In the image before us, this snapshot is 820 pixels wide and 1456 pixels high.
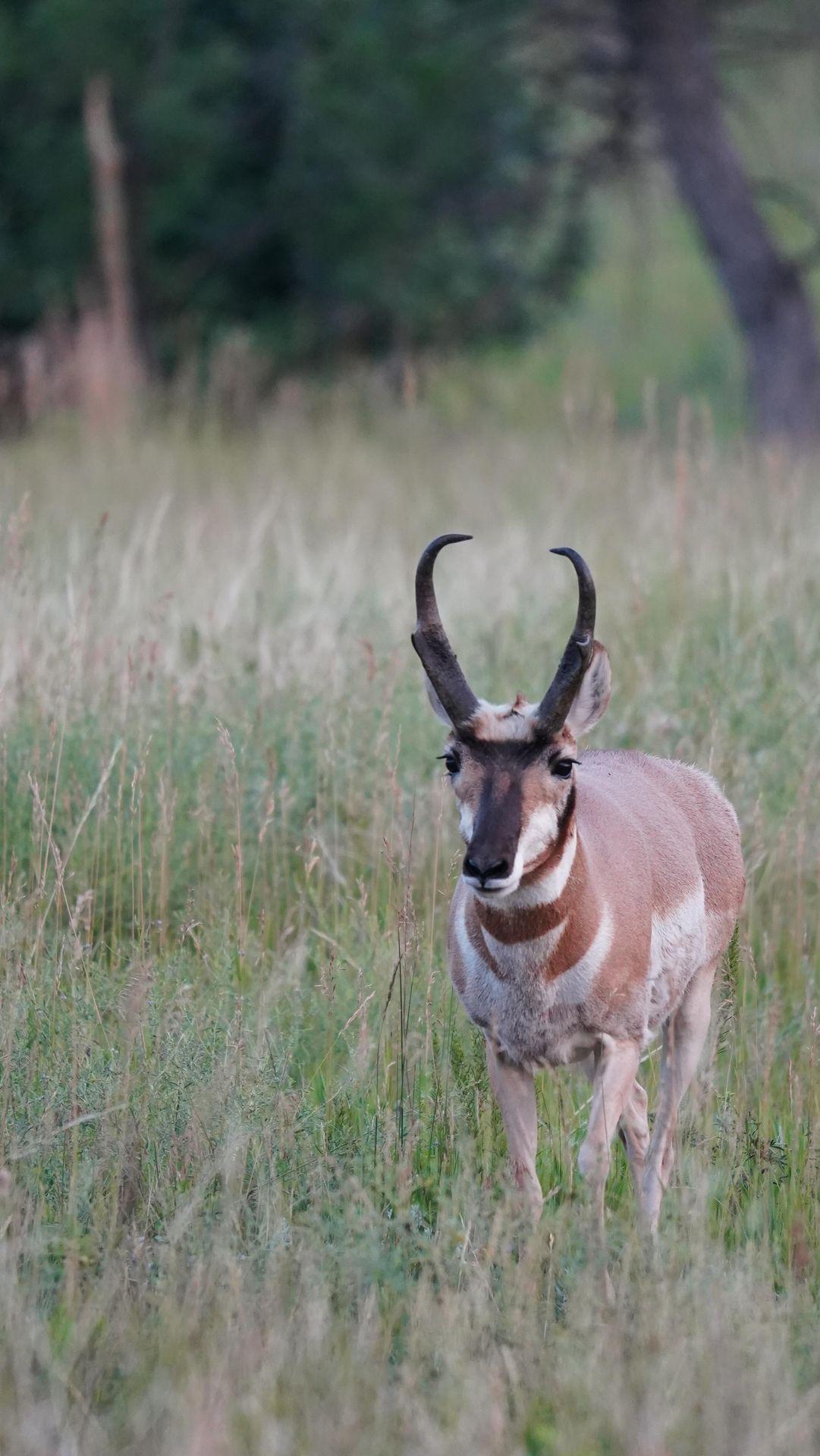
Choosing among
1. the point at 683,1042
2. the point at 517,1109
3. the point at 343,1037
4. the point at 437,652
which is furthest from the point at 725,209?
the point at 517,1109

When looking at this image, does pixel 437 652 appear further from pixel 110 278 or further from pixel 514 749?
pixel 110 278

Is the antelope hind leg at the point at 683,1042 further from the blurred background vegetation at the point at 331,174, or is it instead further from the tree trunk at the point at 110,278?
the tree trunk at the point at 110,278

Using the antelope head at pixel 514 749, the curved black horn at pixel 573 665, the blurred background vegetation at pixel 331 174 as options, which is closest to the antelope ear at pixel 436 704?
the antelope head at pixel 514 749

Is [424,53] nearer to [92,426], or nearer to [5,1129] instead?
[92,426]

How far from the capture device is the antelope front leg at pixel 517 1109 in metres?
3.63

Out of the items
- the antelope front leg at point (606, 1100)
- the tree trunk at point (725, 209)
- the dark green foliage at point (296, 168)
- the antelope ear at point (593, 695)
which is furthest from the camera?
the tree trunk at point (725, 209)

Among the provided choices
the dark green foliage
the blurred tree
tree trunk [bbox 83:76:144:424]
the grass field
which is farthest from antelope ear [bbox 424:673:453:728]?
the blurred tree

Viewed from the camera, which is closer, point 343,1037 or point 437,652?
point 437,652

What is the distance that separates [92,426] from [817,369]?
5932 mm

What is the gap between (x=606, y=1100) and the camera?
361 centimetres

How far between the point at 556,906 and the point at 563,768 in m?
0.29

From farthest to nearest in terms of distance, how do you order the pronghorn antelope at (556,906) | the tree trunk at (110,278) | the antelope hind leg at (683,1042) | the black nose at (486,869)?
the tree trunk at (110,278), the antelope hind leg at (683,1042), the pronghorn antelope at (556,906), the black nose at (486,869)

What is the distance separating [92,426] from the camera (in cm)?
1215

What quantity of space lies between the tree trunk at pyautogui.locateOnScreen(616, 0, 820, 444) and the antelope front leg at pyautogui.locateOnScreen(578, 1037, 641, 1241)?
33.3 feet
